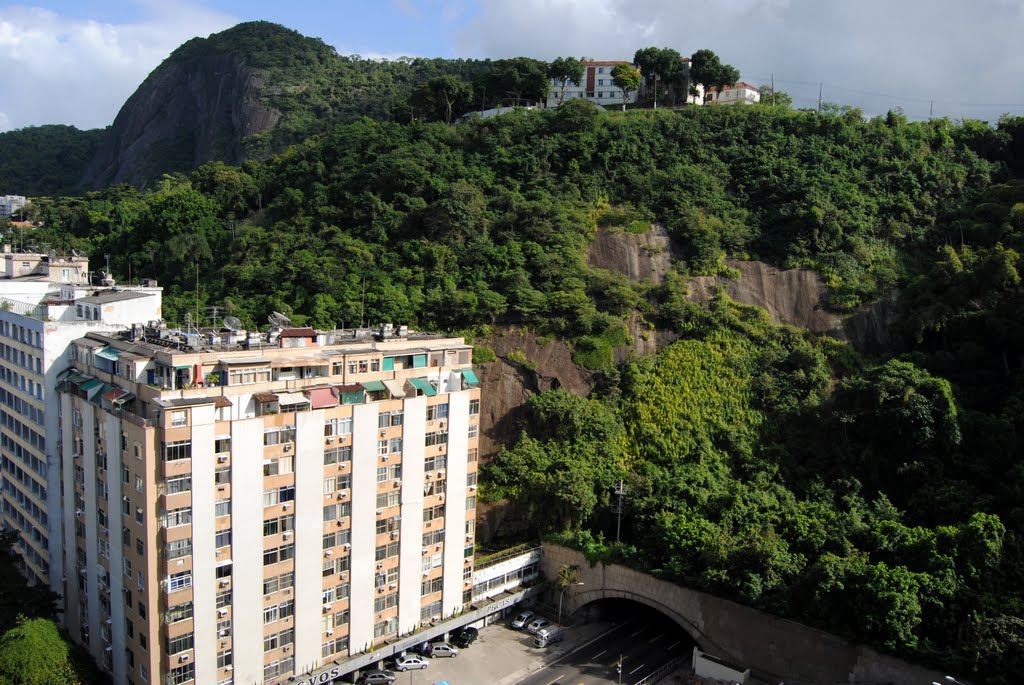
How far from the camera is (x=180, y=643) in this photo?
2414 cm

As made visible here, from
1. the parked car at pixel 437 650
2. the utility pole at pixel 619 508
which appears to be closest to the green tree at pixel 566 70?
the utility pole at pixel 619 508

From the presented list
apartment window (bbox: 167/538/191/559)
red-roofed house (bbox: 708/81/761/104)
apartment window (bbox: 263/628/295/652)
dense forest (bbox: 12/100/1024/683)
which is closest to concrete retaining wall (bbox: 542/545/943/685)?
dense forest (bbox: 12/100/1024/683)

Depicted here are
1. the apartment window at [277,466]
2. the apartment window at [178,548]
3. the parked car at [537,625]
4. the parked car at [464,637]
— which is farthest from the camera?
the parked car at [537,625]

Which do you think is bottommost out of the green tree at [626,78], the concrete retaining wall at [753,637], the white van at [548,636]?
the white van at [548,636]

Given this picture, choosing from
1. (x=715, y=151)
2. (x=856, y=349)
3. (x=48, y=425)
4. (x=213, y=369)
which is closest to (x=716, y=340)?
(x=856, y=349)

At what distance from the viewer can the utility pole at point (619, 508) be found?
115 feet

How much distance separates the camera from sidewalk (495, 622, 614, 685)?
99.7ft

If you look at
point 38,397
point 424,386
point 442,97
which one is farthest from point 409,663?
point 442,97

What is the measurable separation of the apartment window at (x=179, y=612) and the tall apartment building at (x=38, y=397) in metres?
8.97

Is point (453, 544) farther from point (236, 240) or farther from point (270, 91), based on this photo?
point (270, 91)

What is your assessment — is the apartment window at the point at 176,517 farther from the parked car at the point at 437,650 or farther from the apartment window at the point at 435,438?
the parked car at the point at 437,650

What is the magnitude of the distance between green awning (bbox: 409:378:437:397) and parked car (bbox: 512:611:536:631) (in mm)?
11489

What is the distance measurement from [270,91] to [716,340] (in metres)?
76.4

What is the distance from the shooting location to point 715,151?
191ft
